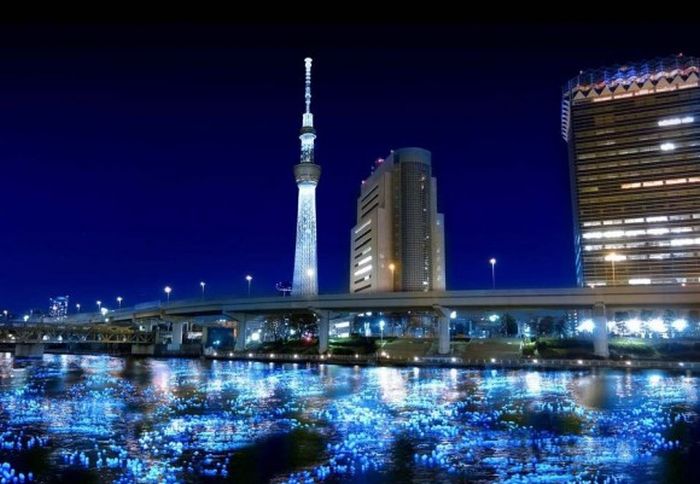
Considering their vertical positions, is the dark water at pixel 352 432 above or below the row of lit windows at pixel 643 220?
below

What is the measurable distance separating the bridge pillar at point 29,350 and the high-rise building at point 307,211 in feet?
195

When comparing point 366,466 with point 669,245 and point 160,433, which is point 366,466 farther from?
point 669,245

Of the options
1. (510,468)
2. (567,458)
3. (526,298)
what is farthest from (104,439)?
(526,298)

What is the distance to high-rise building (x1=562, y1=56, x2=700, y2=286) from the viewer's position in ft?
574

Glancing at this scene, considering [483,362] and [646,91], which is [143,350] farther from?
[646,91]

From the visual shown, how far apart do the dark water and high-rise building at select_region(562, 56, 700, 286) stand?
134 m

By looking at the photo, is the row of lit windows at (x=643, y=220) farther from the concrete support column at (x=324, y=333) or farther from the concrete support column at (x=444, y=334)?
the concrete support column at (x=324, y=333)

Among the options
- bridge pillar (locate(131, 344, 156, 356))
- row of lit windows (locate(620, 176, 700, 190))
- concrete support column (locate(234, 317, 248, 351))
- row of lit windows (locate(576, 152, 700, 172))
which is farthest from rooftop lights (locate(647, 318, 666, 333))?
bridge pillar (locate(131, 344, 156, 356))

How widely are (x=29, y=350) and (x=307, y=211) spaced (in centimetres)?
7616

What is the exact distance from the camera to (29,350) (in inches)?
4574

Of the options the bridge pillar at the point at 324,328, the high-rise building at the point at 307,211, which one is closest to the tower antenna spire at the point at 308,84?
the high-rise building at the point at 307,211

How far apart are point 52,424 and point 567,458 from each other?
26.3 m

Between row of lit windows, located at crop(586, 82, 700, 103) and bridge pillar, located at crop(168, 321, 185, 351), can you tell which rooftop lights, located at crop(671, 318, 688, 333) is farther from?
bridge pillar, located at crop(168, 321, 185, 351)

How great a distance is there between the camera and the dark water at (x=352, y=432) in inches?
913
